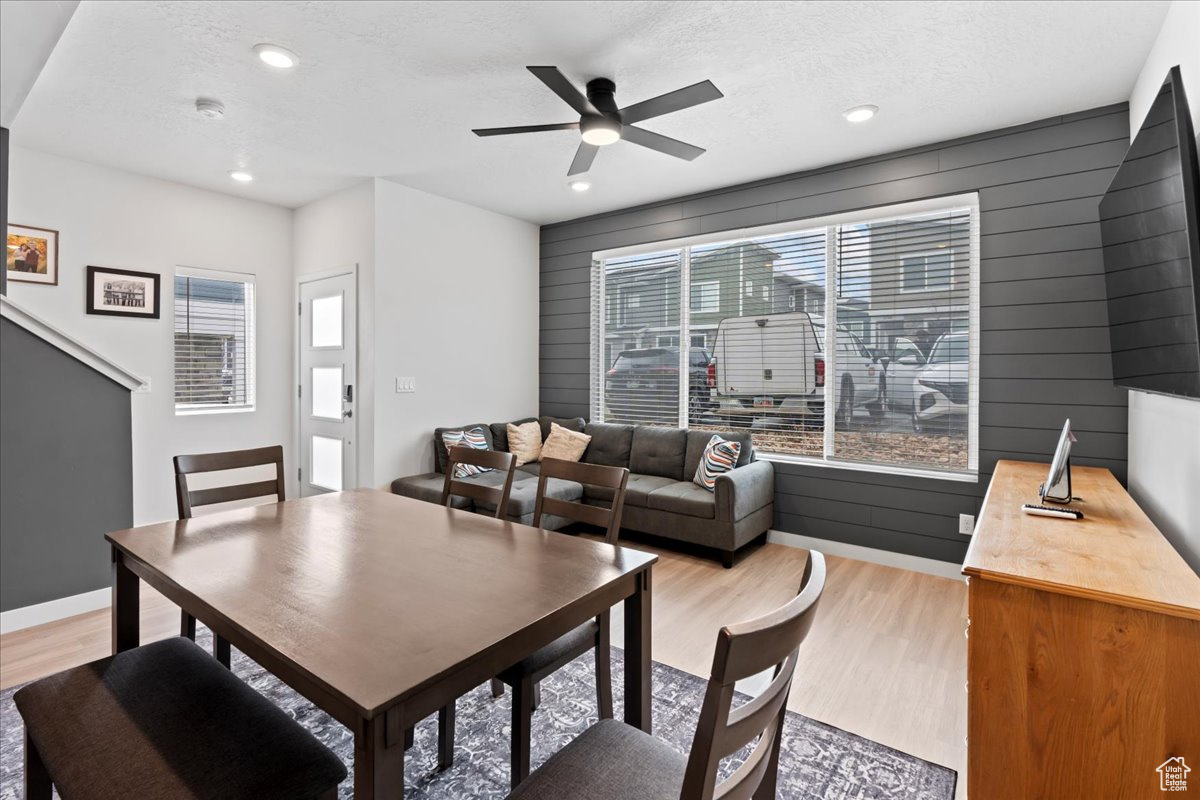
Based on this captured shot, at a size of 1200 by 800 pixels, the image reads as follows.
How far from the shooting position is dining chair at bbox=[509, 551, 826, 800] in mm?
790

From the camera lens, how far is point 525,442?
5.04 meters

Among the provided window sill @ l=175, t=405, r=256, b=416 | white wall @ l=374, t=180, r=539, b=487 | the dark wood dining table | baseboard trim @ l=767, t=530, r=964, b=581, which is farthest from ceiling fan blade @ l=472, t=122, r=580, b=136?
window sill @ l=175, t=405, r=256, b=416

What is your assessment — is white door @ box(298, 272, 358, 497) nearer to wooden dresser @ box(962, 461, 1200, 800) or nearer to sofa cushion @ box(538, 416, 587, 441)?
sofa cushion @ box(538, 416, 587, 441)

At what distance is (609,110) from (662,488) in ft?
8.55

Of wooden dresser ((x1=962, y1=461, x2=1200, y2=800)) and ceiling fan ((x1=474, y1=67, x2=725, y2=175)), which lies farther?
ceiling fan ((x1=474, y1=67, x2=725, y2=175))

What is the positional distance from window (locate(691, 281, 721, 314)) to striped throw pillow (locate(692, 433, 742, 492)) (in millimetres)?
1218

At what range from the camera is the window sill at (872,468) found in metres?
3.62

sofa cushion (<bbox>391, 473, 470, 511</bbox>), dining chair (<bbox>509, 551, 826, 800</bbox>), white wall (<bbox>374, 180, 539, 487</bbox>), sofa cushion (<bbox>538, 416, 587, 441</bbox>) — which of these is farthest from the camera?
sofa cushion (<bbox>538, 416, 587, 441</bbox>)

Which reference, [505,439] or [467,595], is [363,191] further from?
[467,595]

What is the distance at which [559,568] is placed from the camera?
1587mm

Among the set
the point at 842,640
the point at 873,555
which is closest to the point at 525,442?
the point at 873,555

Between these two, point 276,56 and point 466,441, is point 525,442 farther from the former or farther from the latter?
point 276,56

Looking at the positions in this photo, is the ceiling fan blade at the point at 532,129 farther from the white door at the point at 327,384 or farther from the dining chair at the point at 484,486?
the white door at the point at 327,384

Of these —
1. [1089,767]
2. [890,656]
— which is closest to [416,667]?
[1089,767]
